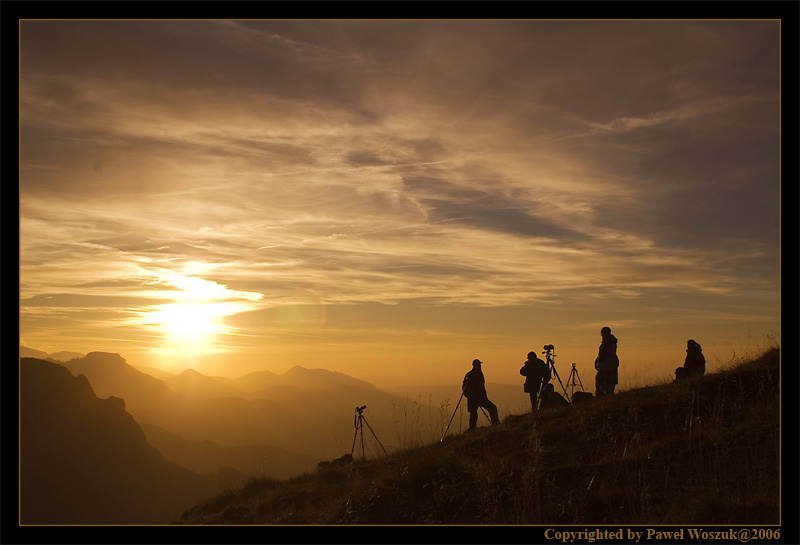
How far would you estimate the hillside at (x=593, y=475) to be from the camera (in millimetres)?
7008

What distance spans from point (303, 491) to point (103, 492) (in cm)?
16129

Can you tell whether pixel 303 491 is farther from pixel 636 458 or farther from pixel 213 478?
pixel 213 478

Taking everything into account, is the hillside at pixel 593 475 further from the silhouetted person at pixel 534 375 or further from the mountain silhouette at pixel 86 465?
the mountain silhouette at pixel 86 465

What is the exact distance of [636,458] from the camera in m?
8.97

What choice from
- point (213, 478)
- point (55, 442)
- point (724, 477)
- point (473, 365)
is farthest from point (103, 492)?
point (724, 477)

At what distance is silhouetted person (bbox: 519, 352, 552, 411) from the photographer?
17.7 meters

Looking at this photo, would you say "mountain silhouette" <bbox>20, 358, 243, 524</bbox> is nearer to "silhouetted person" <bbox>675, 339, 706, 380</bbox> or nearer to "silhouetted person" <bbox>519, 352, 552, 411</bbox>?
"silhouetted person" <bbox>519, 352, 552, 411</bbox>

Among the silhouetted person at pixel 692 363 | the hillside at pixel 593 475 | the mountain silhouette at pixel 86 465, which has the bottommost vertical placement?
the mountain silhouette at pixel 86 465

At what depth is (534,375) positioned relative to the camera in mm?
17688

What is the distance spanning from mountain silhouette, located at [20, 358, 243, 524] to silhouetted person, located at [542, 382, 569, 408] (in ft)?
417

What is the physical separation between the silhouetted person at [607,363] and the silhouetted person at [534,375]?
183cm
